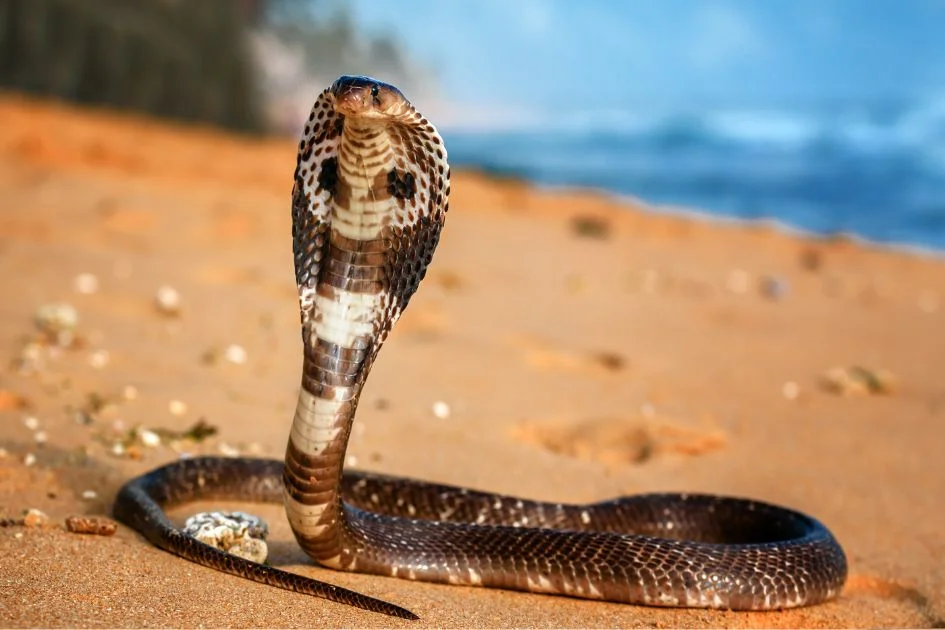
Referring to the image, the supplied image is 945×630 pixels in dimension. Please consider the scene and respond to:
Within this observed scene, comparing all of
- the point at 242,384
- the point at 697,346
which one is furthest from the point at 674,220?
the point at 242,384

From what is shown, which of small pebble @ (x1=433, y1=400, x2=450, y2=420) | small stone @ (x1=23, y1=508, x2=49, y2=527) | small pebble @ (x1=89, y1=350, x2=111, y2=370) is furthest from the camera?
small pebble @ (x1=89, y1=350, x2=111, y2=370)

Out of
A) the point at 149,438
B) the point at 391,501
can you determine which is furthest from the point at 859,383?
the point at 149,438

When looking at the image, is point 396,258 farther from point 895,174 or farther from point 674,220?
point 895,174

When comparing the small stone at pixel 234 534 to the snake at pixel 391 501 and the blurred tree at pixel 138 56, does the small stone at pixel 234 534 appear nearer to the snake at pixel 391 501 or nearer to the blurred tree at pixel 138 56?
the snake at pixel 391 501

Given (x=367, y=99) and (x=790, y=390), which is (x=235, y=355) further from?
(x=367, y=99)

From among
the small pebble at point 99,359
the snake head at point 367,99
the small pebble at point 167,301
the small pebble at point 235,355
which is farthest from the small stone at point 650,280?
the snake head at point 367,99

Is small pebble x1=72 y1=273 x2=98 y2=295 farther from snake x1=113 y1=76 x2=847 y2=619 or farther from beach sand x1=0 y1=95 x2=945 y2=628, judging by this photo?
snake x1=113 y1=76 x2=847 y2=619

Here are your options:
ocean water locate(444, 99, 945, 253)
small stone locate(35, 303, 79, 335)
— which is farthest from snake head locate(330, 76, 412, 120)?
ocean water locate(444, 99, 945, 253)
